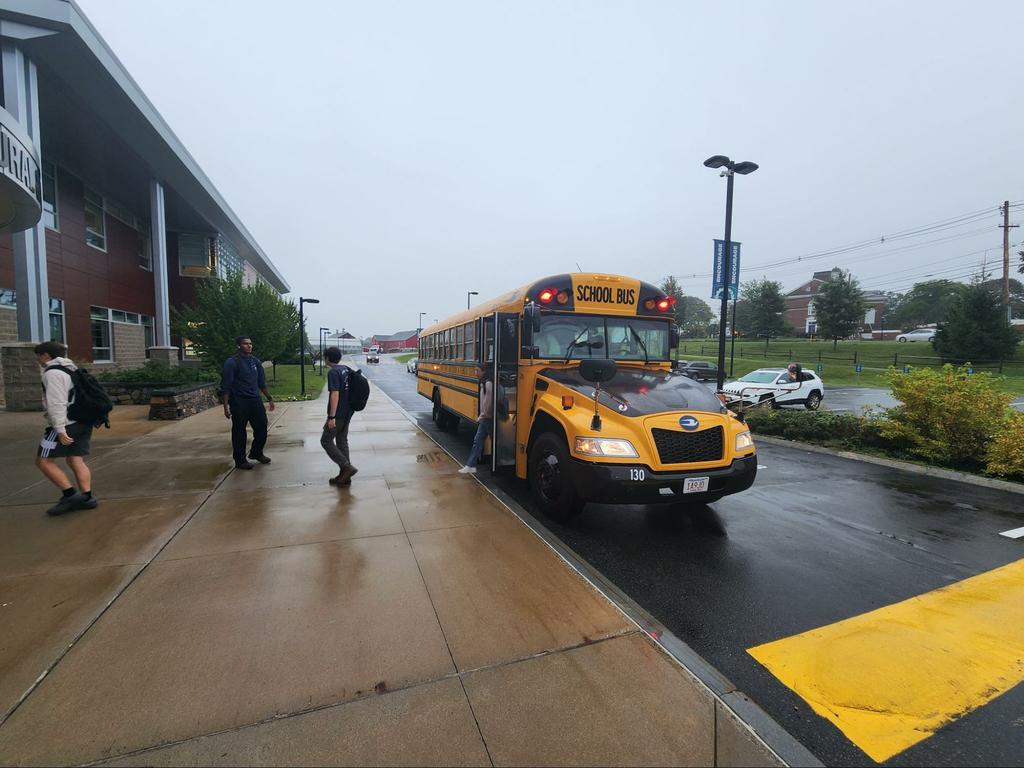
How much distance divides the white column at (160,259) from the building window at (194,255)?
6688mm

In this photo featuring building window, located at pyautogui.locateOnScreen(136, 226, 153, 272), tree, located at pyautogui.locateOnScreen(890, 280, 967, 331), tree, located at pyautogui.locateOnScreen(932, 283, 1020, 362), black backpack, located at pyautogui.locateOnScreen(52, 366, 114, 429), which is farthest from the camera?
tree, located at pyautogui.locateOnScreen(890, 280, 967, 331)

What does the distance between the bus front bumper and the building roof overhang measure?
15486 mm

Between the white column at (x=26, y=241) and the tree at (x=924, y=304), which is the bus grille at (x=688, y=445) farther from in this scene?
the tree at (x=924, y=304)

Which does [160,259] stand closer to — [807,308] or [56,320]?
[56,320]

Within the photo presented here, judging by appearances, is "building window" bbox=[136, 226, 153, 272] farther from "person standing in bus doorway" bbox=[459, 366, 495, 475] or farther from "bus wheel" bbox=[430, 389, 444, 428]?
"person standing in bus doorway" bbox=[459, 366, 495, 475]

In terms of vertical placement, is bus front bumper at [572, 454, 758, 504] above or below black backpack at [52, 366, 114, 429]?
below

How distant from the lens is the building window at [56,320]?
1481 cm

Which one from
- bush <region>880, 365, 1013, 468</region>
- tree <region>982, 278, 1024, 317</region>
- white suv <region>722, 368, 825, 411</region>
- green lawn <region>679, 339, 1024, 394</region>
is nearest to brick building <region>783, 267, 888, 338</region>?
tree <region>982, 278, 1024, 317</region>

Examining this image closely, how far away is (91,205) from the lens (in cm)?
1775

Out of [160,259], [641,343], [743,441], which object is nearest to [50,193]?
[160,259]

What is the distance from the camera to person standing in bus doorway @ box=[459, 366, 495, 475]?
21.3ft

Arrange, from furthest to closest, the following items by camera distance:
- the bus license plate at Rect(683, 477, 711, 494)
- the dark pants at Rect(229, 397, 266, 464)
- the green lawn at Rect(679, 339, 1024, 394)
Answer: the green lawn at Rect(679, 339, 1024, 394) < the dark pants at Rect(229, 397, 266, 464) < the bus license plate at Rect(683, 477, 711, 494)

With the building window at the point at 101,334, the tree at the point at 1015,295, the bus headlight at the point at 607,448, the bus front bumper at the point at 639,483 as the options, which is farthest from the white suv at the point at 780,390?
the tree at the point at 1015,295

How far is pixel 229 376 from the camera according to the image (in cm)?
663
